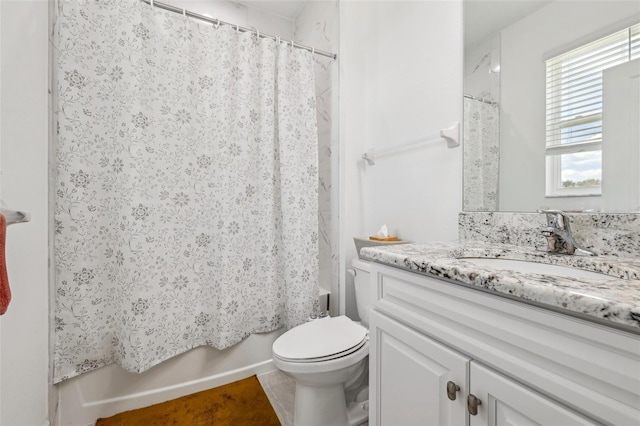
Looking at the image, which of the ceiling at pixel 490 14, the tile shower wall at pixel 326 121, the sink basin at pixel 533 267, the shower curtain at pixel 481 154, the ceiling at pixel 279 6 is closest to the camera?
the sink basin at pixel 533 267

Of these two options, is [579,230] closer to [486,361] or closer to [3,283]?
[486,361]

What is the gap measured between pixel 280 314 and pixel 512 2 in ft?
6.32

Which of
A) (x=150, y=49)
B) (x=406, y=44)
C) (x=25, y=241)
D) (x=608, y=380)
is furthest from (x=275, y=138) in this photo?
(x=608, y=380)

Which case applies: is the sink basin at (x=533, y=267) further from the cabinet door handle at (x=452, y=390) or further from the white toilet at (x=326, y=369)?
the white toilet at (x=326, y=369)

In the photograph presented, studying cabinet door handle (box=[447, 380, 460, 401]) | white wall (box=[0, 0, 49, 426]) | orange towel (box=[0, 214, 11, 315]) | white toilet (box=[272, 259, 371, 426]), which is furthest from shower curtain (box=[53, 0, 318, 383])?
cabinet door handle (box=[447, 380, 460, 401])

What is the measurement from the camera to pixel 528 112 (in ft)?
3.44

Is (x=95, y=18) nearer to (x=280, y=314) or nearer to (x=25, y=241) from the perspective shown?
(x=25, y=241)

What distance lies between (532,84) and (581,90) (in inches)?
6.4

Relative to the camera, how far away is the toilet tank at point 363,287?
1.43m

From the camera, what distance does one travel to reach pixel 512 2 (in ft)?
3.59

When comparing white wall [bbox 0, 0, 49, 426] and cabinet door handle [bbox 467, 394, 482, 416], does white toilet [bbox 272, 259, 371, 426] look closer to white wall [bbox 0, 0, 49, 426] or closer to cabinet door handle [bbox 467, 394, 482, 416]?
cabinet door handle [bbox 467, 394, 482, 416]

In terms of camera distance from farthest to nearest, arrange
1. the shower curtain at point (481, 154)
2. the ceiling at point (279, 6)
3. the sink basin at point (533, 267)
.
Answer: the ceiling at point (279, 6) < the shower curtain at point (481, 154) < the sink basin at point (533, 267)

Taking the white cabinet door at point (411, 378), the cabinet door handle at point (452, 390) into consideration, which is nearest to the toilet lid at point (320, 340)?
the white cabinet door at point (411, 378)

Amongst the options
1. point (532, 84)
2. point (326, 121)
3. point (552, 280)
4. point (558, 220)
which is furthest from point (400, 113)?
point (552, 280)
